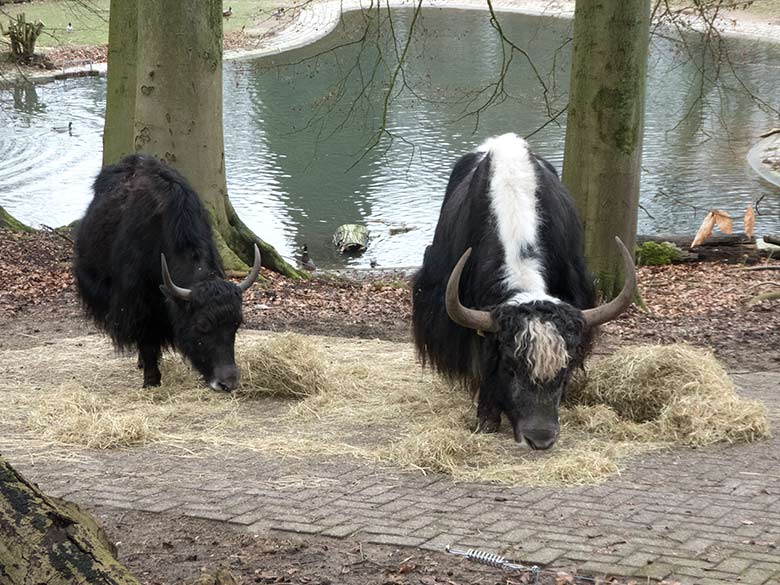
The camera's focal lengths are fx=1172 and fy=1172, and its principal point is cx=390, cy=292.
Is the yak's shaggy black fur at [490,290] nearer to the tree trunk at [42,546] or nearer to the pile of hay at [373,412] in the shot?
the pile of hay at [373,412]

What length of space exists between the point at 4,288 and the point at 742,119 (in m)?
21.7

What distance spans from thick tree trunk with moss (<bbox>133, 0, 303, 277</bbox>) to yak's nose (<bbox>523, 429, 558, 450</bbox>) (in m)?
6.67

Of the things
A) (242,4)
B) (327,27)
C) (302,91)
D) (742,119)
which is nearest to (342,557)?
(742,119)

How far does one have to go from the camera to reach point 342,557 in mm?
5562

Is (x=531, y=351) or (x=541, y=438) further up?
(x=531, y=351)

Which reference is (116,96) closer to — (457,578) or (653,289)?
(653,289)

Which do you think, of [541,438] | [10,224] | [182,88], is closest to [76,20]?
[10,224]

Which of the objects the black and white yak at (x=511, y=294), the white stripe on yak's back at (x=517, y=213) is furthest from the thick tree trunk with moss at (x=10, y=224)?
the white stripe on yak's back at (x=517, y=213)

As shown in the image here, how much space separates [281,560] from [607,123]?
7695 millimetres

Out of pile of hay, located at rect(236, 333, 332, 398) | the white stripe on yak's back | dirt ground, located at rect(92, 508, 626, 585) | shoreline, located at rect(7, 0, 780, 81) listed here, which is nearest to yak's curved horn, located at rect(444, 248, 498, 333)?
the white stripe on yak's back

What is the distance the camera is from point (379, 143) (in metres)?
27.7

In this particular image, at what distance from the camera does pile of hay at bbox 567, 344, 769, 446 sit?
7.65 metres

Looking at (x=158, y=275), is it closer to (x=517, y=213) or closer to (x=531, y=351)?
(x=517, y=213)

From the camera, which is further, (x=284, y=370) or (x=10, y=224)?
(x=10, y=224)
